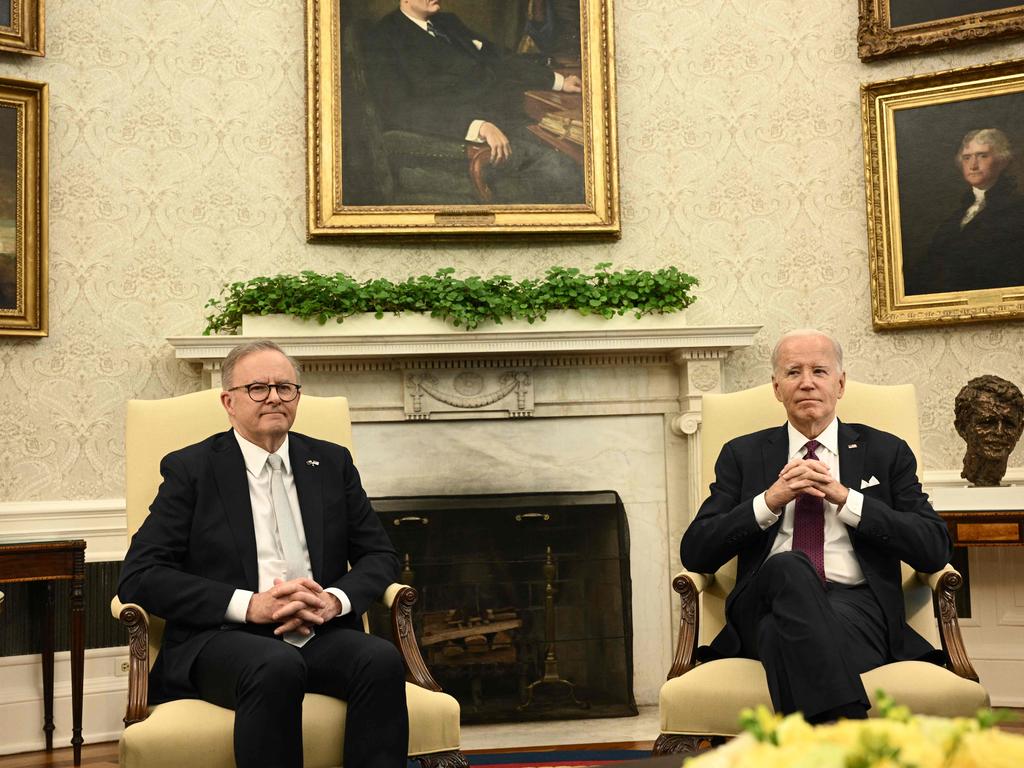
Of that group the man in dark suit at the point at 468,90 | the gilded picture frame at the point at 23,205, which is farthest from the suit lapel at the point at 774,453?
the gilded picture frame at the point at 23,205

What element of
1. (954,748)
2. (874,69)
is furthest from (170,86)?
(954,748)

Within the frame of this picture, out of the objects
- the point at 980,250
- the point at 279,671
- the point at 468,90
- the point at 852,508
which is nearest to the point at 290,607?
the point at 279,671

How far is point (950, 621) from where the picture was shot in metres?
2.99

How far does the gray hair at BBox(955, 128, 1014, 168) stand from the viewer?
199 inches

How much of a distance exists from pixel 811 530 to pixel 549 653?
6.71 ft

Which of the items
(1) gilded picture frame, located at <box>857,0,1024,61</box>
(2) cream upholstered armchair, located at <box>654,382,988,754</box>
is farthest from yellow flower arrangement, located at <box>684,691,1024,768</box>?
(1) gilded picture frame, located at <box>857,0,1024,61</box>

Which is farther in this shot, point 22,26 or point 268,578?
point 22,26

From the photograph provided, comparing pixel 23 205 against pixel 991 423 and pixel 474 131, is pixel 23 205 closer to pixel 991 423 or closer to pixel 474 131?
pixel 474 131

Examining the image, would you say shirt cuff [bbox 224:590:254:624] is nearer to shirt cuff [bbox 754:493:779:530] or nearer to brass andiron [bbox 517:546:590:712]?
shirt cuff [bbox 754:493:779:530]

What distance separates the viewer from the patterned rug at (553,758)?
4.06 metres

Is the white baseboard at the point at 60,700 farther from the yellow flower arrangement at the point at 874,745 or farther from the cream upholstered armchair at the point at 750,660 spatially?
the yellow flower arrangement at the point at 874,745

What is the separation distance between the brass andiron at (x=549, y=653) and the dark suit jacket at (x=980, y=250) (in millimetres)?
2232

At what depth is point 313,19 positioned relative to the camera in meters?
5.23

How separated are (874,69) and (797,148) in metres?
0.54
